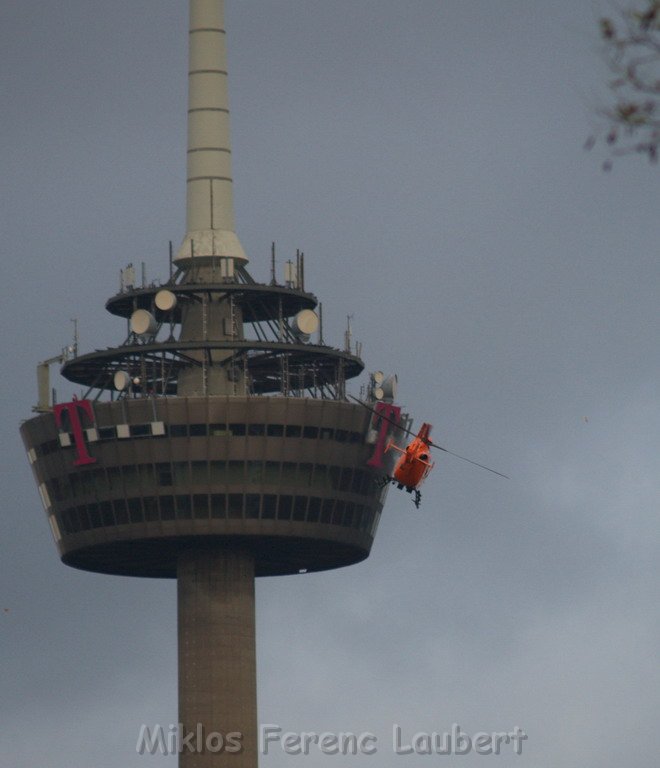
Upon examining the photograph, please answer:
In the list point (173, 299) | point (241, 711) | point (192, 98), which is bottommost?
point (241, 711)

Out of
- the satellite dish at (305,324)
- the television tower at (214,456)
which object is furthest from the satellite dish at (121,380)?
the satellite dish at (305,324)

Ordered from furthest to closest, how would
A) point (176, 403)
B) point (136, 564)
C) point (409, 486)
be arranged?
point (136, 564) < point (176, 403) < point (409, 486)

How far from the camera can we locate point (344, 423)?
16700cm

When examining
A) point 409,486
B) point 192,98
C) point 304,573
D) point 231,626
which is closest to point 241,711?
point 231,626

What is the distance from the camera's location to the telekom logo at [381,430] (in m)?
170

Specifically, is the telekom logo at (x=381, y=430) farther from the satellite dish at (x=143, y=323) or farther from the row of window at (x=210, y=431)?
the satellite dish at (x=143, y=323)

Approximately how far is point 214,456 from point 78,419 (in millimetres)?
11285

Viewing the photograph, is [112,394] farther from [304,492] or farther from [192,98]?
[192,98]

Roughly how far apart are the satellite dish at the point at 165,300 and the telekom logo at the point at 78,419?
31.3 ft

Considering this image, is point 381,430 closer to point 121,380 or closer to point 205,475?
point 205,475

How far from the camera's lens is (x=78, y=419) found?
167 metres

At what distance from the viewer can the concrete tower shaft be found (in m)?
182

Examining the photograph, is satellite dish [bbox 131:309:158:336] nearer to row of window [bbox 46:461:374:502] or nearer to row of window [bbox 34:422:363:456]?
row of window [bbox 34:422:363:456]

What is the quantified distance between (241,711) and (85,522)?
64.8 feet
